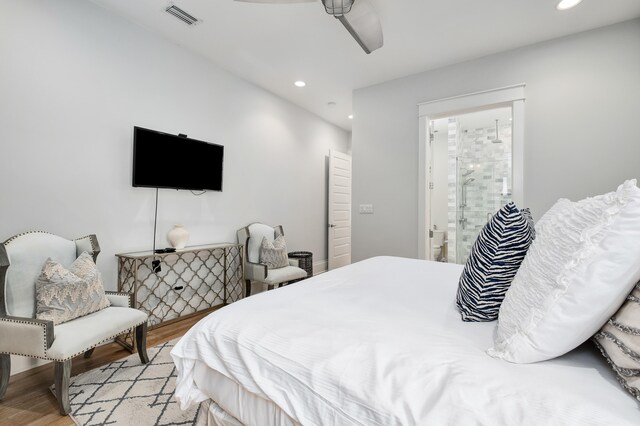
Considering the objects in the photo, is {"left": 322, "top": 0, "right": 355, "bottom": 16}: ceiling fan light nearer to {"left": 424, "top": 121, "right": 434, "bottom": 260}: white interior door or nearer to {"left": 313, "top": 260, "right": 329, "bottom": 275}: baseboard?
{"left": 424, "top": 121, "right": 434, "bottom": 260}: white interior door

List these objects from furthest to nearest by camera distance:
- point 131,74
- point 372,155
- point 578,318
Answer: point 372,155 → point 131,74 → point 578,318

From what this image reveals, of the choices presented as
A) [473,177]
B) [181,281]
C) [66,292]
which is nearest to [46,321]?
[66,292]

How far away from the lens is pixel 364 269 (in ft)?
6.46

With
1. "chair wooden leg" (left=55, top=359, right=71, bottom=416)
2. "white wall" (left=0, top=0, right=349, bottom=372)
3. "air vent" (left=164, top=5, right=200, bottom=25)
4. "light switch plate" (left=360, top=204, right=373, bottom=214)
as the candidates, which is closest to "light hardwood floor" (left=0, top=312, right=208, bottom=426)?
"chair wooden leg" (left=55, top=359, right=71, bottom=416)

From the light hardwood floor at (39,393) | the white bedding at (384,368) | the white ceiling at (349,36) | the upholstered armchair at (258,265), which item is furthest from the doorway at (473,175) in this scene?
the light hardwood floor at (39,393)

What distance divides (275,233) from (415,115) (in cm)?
229

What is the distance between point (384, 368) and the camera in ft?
2.59

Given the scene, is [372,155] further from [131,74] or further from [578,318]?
[578,318]

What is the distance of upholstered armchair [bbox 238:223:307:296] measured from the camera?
11.1ft

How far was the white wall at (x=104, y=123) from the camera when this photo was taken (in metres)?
2.08

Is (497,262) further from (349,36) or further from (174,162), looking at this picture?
(174,162)

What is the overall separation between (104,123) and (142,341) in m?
1.80

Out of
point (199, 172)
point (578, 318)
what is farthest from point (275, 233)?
point (578, 318)

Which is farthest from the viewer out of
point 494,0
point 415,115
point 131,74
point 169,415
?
point 415,115
